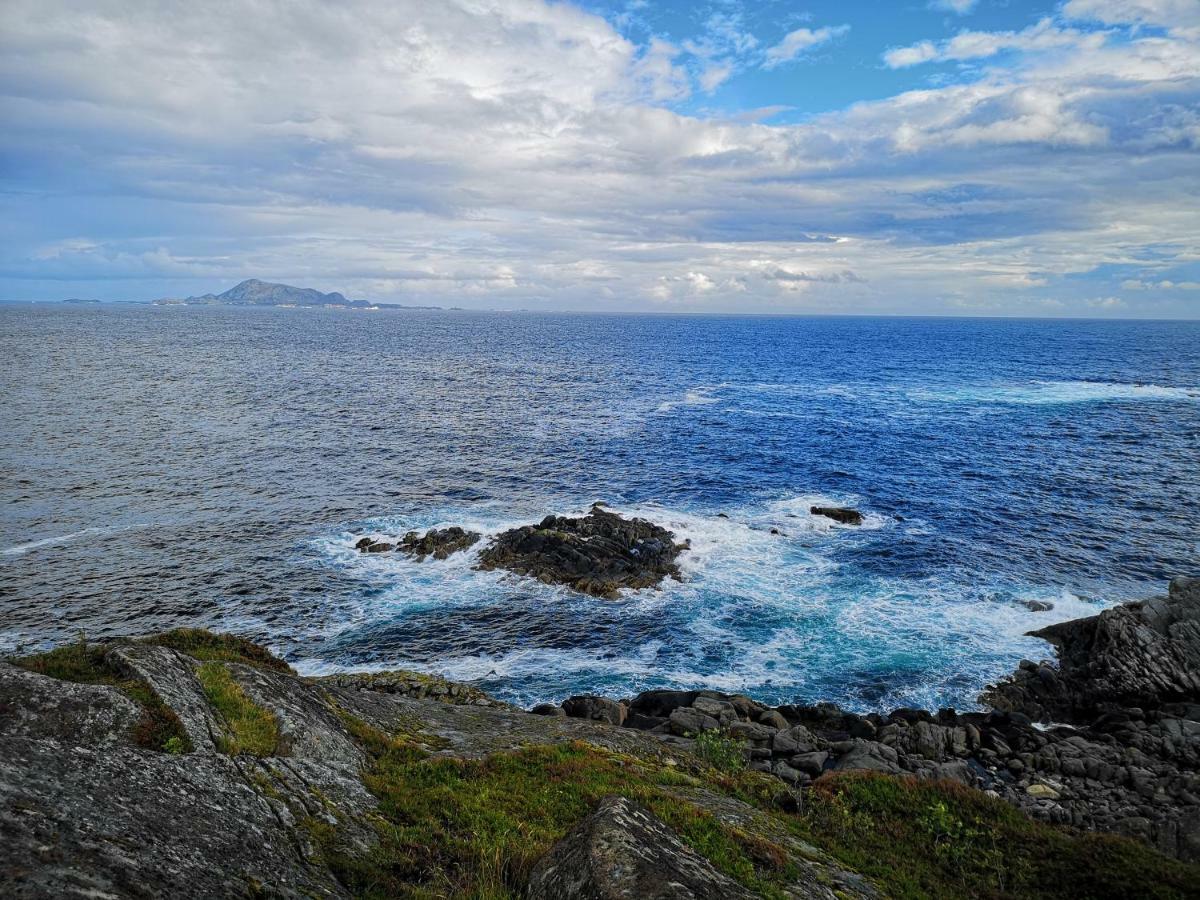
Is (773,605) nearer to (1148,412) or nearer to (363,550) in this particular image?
(363,550)

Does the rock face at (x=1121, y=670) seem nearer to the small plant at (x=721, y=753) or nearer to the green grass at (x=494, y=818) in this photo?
the small plant at (x=721, y=753)

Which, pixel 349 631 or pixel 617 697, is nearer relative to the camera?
pixel 617 697

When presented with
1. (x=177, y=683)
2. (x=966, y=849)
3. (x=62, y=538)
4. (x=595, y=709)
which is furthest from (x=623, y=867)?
(x=62, y=538)

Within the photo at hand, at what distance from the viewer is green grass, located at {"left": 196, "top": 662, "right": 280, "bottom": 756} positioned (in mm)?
14836

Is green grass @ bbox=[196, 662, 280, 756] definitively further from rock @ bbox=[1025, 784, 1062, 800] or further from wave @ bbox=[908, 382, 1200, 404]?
wave @ bbox=[908, 382, 1200, 404]

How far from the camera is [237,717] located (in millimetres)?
15898

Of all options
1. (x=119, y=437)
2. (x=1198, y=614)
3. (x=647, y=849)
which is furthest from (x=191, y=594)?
(x=1198, y=614)

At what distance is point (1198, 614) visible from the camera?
111 ft

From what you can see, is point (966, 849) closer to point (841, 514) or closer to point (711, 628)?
point (711, 628)

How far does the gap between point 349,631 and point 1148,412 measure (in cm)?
11206

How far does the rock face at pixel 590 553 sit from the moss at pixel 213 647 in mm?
22942

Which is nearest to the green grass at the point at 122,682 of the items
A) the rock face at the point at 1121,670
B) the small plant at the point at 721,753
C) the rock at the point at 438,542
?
the small plant at the point at 721,753

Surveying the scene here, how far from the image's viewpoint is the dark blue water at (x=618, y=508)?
36.6 meters

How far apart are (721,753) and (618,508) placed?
3297cm
